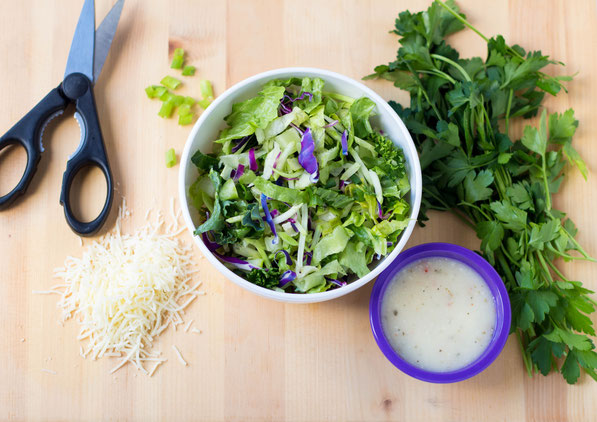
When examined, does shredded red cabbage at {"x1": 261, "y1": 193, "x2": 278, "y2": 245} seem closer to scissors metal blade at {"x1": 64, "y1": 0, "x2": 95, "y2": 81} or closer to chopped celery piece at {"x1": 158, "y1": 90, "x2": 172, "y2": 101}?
chopped celery piece at {"x1": 158, "y1": 90, "x2": 172, "y2": 101}

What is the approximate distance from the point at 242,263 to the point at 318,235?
20 centimetres

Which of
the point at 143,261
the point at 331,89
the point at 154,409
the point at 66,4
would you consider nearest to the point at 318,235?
the point at 331,89

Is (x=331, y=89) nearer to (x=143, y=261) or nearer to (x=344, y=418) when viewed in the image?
(x=143, y=261)

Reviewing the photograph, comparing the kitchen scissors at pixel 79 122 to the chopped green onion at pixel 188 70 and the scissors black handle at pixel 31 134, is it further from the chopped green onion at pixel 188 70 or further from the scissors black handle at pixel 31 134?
the chopped green onion at pixel 188 70

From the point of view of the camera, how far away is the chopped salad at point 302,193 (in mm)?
1280

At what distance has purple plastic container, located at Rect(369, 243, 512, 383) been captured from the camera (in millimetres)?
1387

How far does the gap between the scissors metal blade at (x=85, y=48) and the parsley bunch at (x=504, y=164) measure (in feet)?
2.77

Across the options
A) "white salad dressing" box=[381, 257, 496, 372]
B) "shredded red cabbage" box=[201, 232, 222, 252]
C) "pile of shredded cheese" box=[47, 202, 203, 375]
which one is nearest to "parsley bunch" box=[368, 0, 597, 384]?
"white salad dressing" box=[381, 257, 496, 372]

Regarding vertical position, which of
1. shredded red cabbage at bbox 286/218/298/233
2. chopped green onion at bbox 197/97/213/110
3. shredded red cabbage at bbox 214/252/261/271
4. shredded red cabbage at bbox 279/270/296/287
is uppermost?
chopped green onion at bbox 197/97/213/110

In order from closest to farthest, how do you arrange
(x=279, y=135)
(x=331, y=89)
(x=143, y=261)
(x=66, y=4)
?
(x=279, y=135)
(x=331, y=89)
(x=143, y=261)
(x=66, y=4)

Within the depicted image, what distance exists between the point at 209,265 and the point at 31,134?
2.05 feet

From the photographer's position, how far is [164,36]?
1.65 metres

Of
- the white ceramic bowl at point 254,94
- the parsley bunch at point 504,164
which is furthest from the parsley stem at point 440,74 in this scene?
the white ceramic bowl at point 254,94

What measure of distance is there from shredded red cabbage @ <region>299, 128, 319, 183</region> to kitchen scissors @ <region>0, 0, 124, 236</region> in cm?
60
